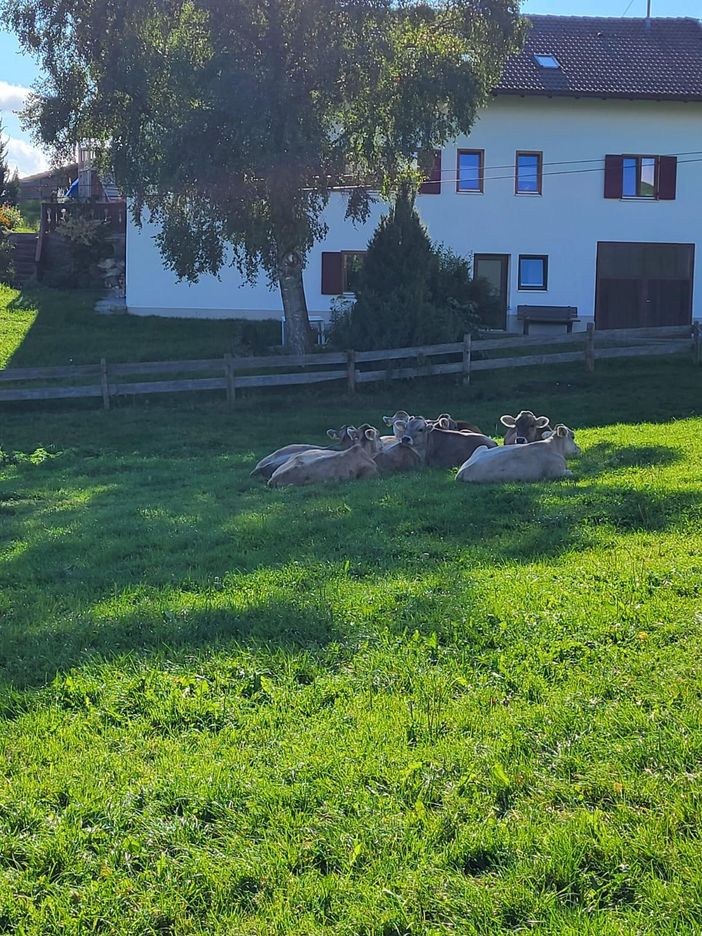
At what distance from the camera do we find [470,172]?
34906 millimetres

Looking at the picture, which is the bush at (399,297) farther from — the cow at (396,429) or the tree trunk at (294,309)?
the cow at (396,429)

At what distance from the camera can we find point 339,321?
2452 cm

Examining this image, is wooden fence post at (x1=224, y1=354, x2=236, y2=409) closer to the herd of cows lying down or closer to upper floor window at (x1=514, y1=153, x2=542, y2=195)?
the herd of cows lying down

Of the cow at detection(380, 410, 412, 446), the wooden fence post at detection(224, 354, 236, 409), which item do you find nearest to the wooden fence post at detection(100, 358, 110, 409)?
the wooden fence post at detection(224, 354, 236, 409)

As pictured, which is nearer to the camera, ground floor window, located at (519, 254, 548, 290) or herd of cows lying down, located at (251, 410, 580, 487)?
herd of cows lying down, located at (251, 410, 580, 487)

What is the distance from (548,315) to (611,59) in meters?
9.29

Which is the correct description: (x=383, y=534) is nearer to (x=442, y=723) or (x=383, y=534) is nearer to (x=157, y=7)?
(x=442, y=723)

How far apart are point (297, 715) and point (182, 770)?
72 centimetres

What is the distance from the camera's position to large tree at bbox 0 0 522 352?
70.6 ft

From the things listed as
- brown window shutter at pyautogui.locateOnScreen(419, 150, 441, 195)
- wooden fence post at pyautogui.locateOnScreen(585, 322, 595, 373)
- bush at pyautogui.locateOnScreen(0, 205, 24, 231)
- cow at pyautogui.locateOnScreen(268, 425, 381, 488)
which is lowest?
cow at pyautogui.locateOnScreen(268, 425, 381, 488)

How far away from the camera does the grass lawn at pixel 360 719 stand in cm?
363

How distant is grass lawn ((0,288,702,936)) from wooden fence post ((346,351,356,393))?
1164 cm

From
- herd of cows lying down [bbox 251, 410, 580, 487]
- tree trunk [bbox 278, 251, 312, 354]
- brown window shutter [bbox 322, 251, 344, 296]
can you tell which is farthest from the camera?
brown window shutter [bbox 322, 251, 344, 296]

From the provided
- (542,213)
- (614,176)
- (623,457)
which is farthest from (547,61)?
(623,457)
